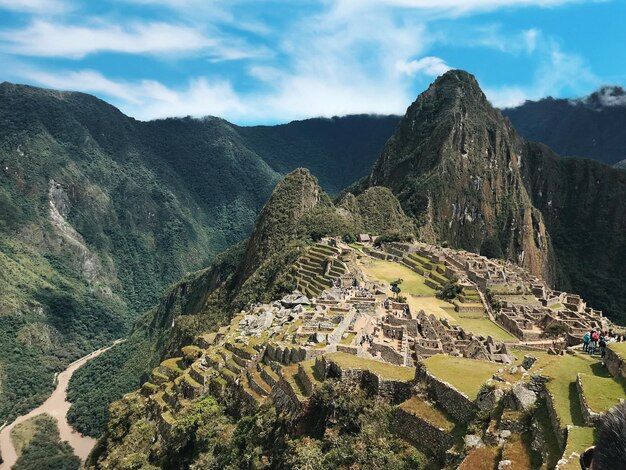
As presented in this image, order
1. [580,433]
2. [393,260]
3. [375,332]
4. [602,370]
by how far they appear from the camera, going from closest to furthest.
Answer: [580,433] < [602,370] < [375,332] < [393,260]

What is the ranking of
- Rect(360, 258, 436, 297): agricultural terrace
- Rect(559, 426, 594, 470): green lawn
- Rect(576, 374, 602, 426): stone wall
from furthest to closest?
Rect(360, 258, 436, 297): agricultural terrace < Rect(576, 374, 602, 426): stone wall < Rect(559, 426, 594, 470): green lawn

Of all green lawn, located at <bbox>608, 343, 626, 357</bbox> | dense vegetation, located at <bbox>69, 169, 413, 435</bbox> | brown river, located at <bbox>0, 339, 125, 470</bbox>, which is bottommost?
brown river, located at <bbox>0, 339, 125, 470</bbox>

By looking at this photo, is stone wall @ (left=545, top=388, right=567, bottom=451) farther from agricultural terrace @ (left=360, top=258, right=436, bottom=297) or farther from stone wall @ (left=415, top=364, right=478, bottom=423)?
agricultural terrace @ (left=360, top=258, right=436, bottom=297)

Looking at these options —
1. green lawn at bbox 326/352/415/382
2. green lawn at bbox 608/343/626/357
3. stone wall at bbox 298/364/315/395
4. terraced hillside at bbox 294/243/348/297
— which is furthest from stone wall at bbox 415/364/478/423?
terraced hillside at bbox 294/243/348/297

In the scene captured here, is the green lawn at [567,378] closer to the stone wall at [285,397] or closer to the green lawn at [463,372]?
the green lawn at [463,372]

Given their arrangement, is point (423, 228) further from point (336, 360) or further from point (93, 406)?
point (336, 360)

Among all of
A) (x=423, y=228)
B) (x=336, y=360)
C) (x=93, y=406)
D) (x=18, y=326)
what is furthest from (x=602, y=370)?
(x=18, y=326)

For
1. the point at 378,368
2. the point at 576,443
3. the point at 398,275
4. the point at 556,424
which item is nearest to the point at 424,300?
the point at 398,275

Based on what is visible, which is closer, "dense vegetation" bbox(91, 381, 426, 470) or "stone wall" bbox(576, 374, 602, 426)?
"stone wall" bbox(576, 374, 602, 426)
